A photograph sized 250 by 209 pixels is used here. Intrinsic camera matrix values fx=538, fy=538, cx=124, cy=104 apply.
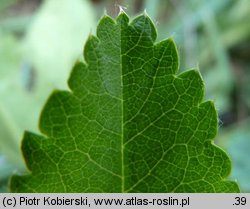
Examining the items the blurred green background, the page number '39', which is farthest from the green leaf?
the blurred green background

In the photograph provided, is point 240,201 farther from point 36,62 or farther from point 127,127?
point 36,62

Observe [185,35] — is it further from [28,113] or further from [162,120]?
[162,120]

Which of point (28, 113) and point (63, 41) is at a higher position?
point (63, 41)

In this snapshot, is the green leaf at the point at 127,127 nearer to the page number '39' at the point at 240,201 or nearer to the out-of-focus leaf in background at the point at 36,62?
the page number '39' at the point at 240,201

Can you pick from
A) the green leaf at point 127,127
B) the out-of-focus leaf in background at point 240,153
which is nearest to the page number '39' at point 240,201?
the green leaf at point 127,127

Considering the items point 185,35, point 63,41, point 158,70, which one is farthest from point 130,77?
point 185,35

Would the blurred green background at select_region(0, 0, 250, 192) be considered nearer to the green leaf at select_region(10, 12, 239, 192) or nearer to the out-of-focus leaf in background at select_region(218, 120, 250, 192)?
the out-of-focus leaf in background at select_region(218, 120, 250, 192)

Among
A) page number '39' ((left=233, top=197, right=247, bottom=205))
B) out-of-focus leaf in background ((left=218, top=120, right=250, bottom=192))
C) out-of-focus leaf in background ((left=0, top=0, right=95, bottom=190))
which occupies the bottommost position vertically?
page number '39' ((left=233, top=197, right=247, bottom=205))
